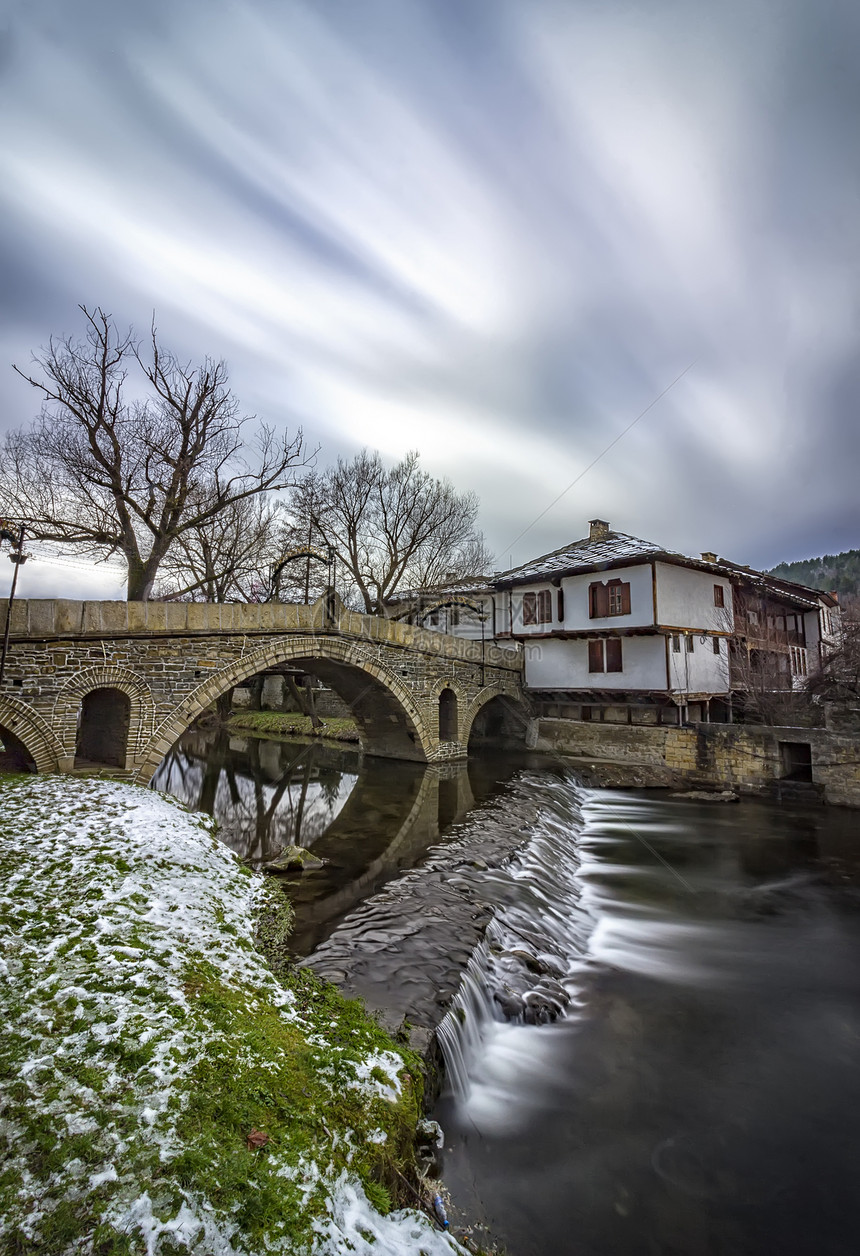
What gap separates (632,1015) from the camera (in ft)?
19.0

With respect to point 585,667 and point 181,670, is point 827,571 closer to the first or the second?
point 585,667

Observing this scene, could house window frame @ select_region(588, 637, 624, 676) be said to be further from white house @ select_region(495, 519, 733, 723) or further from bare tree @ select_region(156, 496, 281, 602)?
bare tree @ select_region(156, 496, 281, 602)

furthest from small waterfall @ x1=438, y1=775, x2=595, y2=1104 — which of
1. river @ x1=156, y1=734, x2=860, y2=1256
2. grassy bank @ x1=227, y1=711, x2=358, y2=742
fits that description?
grassy bank @ x1=227, y1=711, x2=358, y2=742

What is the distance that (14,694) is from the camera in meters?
9.64

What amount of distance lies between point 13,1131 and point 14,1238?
1.84 ft

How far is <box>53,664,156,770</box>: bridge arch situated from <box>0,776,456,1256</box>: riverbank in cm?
518

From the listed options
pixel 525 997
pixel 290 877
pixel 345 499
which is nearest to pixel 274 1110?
pixel 525 997

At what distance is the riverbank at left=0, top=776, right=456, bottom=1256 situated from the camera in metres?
2.23

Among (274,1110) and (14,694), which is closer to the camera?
(274,1110)

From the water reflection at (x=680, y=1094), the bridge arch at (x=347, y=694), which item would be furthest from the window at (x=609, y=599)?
the water reflection at (x=680, y=1094)

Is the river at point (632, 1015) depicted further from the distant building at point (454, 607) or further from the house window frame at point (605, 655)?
the distant building at point (454, 607)

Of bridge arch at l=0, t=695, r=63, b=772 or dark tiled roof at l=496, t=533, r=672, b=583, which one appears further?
dark tiled roof at l=496, t=533, r=672, b=583

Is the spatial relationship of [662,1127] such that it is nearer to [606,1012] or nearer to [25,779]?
[606,1012]

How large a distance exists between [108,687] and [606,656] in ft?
50.4
